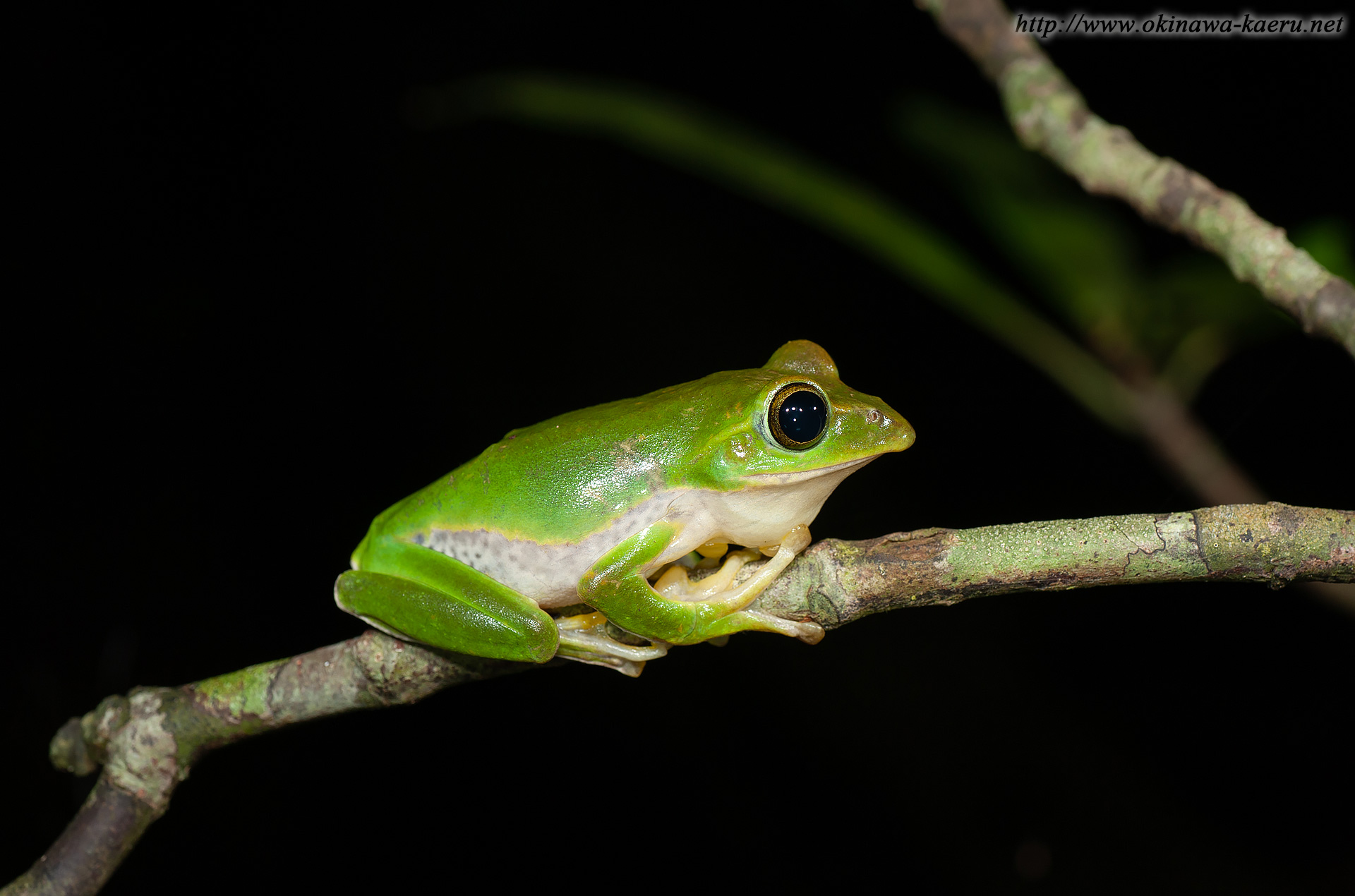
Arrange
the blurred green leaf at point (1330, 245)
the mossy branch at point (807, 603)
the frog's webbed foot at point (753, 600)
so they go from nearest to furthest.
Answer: the mossy branch at point (807, 603)
the frog's webbed foot at point (753, 600)
the blurred green leaf at point (1330, 245)

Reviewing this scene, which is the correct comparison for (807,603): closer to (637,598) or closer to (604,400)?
(637,598)

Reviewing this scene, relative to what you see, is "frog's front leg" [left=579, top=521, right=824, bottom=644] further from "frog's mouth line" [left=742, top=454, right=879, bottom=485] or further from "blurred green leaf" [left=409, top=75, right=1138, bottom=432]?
"blurred green leaf" [left=409, top=75, right=1138, bottom=432]

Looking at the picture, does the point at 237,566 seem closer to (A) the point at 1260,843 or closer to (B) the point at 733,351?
(B) the point at 733,351

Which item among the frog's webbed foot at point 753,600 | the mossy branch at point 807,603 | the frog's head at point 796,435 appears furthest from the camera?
the frog's head at point 796,435

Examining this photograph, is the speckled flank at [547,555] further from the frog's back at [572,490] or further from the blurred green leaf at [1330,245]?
the blurred green leaf at [1330,245]

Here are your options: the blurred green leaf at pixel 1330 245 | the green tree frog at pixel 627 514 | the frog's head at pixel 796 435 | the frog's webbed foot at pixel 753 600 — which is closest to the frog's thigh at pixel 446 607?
the green tree frog at pixel 627 514

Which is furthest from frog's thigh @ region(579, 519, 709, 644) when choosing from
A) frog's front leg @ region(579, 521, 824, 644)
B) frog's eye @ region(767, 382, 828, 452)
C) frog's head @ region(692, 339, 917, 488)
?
frog's eye @ region(767, 382, 828, 452)

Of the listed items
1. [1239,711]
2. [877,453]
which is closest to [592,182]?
[877,453]
